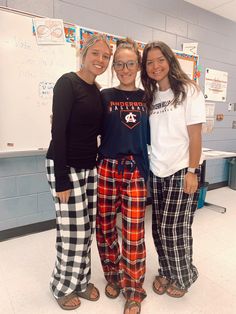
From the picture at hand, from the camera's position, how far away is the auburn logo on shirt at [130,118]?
127cm

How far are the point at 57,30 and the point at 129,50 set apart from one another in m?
1.10

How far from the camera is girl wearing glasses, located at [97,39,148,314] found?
4.19ft

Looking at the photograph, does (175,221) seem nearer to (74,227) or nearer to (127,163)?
(127,163)

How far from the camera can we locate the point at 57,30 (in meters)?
2.05

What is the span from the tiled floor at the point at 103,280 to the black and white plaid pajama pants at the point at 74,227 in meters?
0.21

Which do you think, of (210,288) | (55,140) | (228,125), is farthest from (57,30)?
(228,125)

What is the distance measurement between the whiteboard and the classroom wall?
182 millimetres

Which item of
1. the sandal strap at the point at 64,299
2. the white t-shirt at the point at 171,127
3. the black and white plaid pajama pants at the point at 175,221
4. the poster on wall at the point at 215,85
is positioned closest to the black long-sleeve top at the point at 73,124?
the white t-shirt at the point at 171,127

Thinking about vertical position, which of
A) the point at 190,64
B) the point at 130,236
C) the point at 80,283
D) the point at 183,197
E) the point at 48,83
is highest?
the point at 190,64

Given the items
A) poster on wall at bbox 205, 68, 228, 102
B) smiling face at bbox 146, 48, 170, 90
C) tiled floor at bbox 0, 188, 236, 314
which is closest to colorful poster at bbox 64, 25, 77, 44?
smiling face at bbox 146, 48, 170, 90

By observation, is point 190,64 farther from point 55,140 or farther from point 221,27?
point 55,140

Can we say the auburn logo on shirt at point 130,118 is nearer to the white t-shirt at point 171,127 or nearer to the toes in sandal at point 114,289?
the white t-shirt at point 171,127

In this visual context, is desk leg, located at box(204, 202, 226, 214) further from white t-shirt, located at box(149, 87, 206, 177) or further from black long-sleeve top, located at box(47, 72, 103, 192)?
black long-sleeve top, located at box(47, 72, 103, 192)

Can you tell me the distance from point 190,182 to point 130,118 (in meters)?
0.46
